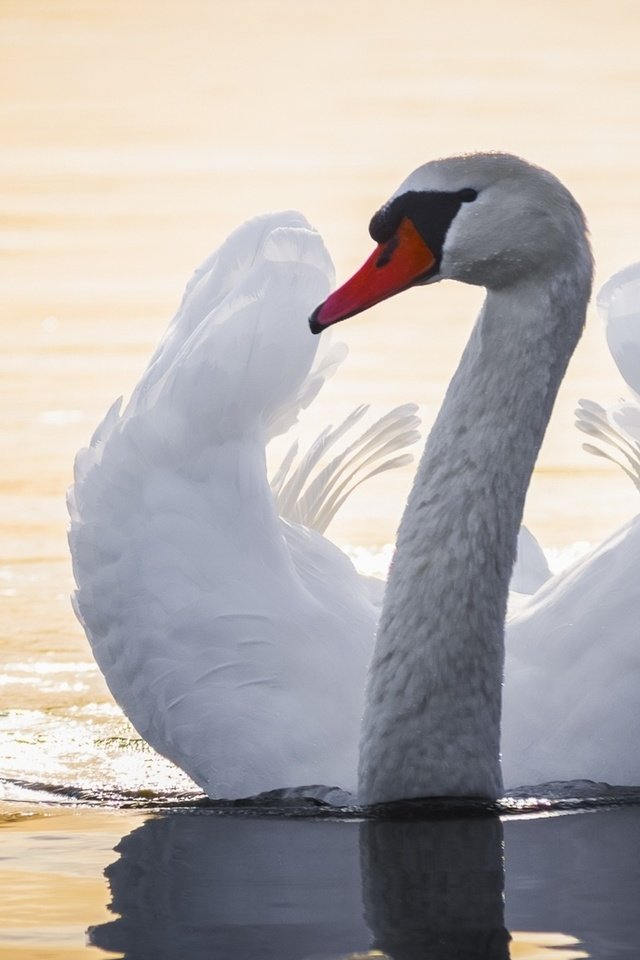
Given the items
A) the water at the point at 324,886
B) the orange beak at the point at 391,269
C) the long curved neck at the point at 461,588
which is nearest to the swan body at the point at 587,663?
the water at the point at 324,886

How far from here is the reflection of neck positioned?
15.1 ft

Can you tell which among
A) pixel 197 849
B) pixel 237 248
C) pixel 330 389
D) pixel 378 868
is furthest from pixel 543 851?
pixel 330 389

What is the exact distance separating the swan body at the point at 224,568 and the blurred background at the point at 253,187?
213cm

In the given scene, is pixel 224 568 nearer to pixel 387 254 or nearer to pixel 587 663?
pixel 587 663

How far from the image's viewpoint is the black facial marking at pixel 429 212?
17.0 ft

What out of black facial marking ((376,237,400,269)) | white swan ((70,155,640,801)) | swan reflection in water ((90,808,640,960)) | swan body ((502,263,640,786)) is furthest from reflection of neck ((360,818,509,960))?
black facial marking ((376,237,400,269))

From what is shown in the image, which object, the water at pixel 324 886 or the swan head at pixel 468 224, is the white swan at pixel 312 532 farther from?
the water at pixel 324 886

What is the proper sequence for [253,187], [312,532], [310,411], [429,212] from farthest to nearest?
1. [253,187]
2. [310,411]
3. [312,532]
4. [429,212]

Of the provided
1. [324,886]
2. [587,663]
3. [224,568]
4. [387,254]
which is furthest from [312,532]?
[324,886]

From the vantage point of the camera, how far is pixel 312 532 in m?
6.73

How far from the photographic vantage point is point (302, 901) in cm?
491

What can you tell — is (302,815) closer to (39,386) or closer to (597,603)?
(597,603)

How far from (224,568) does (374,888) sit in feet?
4.38

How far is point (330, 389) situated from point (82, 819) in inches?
224
